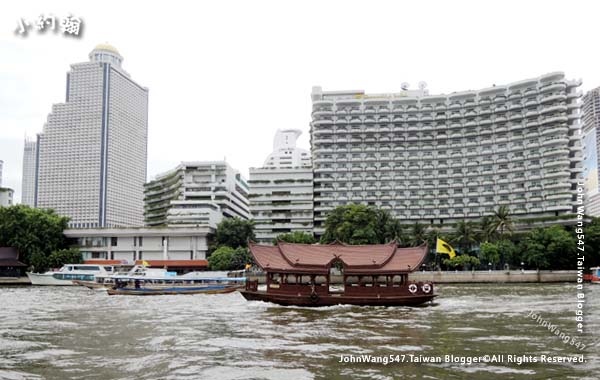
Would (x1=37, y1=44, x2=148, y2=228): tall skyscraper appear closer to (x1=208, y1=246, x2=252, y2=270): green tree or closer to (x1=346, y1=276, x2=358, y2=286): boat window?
(x1=208, y1=246, x2=252, y2=270): green tree

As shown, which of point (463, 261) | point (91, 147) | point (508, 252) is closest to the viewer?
point (463, 261)

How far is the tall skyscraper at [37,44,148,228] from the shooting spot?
173750 millimetres

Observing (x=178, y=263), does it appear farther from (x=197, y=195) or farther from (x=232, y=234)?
(x=197, y=195)

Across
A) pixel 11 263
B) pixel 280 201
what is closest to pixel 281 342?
pixel 11 263

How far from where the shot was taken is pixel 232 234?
91.5 meters

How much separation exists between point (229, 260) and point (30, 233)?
29.7 metres

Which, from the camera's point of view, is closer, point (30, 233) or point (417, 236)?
point (30, 233)

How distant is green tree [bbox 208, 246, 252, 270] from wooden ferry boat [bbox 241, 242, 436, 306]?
4064 cm

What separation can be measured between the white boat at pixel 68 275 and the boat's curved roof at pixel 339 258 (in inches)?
1305

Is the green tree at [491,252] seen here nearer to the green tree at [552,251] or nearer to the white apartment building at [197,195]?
the green tree at [552,251]

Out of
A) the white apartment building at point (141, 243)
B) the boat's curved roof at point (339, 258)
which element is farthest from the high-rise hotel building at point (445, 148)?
the boat's curved roof at point (339, 258)

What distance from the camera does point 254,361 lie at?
56.1ft

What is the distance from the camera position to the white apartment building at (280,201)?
109 m

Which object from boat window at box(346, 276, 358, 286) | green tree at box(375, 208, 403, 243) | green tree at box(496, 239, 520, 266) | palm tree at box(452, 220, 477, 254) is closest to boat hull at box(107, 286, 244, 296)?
boat window at box(346, 276, 358, 286)
